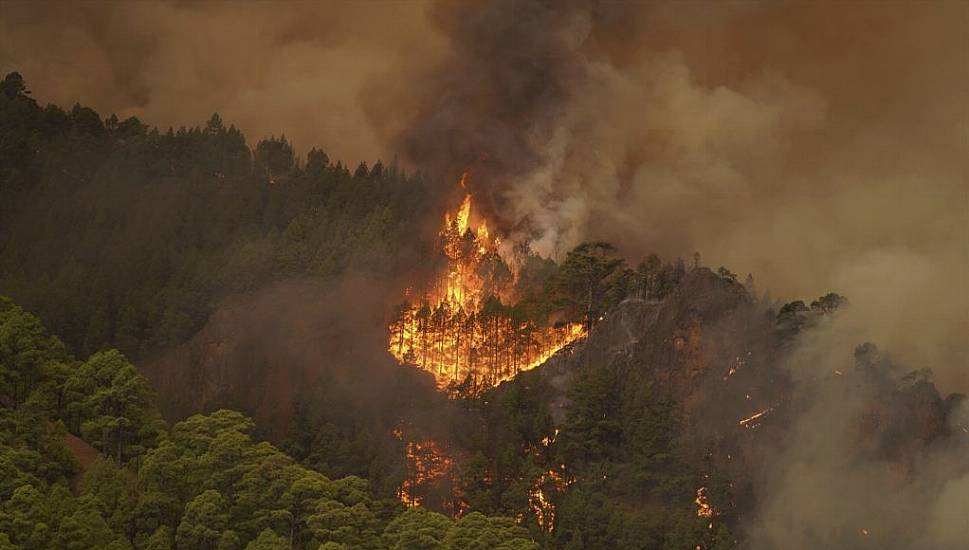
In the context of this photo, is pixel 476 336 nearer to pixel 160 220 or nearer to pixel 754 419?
pixel 754 419

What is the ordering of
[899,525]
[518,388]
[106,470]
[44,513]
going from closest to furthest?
[44,513]
[106,470]
[899,525]
[518,388]

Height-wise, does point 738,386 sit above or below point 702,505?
above

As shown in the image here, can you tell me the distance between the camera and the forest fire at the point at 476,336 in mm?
106812

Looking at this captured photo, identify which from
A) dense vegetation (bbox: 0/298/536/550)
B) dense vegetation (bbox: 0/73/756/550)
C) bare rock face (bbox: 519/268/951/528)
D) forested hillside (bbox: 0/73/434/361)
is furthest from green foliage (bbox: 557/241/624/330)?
dense vegetation (bbox: 0/298/536/550)

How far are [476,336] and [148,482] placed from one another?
87.9 feet

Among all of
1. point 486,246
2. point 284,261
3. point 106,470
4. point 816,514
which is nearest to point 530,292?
point 486,246

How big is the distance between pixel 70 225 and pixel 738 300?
4168cm

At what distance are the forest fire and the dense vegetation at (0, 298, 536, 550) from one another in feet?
47.8

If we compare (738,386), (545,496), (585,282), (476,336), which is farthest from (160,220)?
(738,386)

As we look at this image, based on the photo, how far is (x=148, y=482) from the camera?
279ft

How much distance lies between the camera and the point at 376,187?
120 m

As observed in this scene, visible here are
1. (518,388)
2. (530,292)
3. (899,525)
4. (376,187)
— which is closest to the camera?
(899,525)

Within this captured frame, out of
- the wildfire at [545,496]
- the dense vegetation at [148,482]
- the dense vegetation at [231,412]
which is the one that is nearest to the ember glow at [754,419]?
the dense vegetation at [231,412]

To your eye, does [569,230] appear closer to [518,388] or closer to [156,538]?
[518,388]
